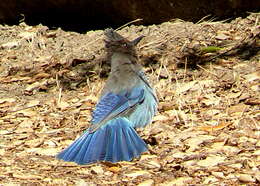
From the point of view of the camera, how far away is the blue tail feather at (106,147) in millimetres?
4125

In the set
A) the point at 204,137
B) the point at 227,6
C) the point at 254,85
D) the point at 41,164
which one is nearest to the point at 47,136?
the point at 41,164

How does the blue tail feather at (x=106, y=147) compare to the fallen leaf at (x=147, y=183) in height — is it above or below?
above

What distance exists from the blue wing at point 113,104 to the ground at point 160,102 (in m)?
0.23

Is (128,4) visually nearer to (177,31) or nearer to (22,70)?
(177,31)

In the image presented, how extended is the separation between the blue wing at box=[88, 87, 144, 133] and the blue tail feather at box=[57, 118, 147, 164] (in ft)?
0.17

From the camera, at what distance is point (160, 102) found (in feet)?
17.3

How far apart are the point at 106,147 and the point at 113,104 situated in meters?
0.49

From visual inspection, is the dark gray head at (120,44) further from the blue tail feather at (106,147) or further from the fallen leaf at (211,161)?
the fallen leaf at (211,161)

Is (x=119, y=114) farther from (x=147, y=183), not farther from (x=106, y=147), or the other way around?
(x=147, y=183)

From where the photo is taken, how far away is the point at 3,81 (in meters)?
5.84

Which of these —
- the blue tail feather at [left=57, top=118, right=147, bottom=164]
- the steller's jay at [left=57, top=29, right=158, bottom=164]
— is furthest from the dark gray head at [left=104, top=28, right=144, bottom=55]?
the blue tail feather at [left=57, top=118, right=147, bottom=164]

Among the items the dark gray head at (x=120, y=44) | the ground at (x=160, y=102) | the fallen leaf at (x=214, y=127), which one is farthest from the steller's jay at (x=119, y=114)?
the fallen leaf at (x=214, y=127)

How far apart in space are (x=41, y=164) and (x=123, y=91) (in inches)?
31.4

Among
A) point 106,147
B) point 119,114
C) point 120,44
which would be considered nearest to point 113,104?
point 119,114
